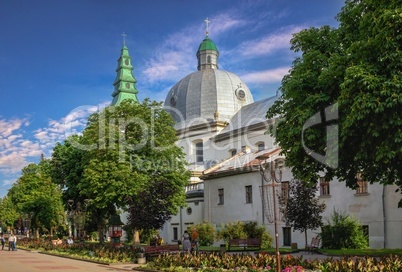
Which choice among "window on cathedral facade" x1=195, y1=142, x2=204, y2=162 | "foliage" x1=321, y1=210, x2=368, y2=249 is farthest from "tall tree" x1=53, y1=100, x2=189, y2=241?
"window on cathedral facade" x1=195, y1=142, x2=204, y2=162

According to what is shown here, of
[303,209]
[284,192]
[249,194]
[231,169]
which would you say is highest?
[231,169]

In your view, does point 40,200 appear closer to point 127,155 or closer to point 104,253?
point 127,155

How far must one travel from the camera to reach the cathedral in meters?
29.1

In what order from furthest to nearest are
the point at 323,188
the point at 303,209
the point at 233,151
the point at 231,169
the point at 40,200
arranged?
the point at 233,151 < the point at 40,200 < the point at 231,169 < the point at 323,188 < the point at 303,209

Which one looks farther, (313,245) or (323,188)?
(323,188)

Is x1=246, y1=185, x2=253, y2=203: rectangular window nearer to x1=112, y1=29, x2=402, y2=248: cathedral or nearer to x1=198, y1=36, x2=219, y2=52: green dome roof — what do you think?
x1=112, y1=29, x2=402, y2=248: cathedral

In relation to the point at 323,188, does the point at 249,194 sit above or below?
below

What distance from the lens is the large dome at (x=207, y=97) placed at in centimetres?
7050

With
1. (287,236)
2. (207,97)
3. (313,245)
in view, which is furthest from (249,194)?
(207,97)

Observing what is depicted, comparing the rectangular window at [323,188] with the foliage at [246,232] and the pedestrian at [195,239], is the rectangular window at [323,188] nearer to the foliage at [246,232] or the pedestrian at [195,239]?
the foliage at [246,232]

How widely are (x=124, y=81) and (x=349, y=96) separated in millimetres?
96341

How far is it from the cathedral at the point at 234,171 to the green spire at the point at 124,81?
2831cm

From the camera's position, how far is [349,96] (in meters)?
17.1

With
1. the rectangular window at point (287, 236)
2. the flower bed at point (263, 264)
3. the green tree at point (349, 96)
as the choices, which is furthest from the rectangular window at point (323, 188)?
the flower bed at point (263, 264)
